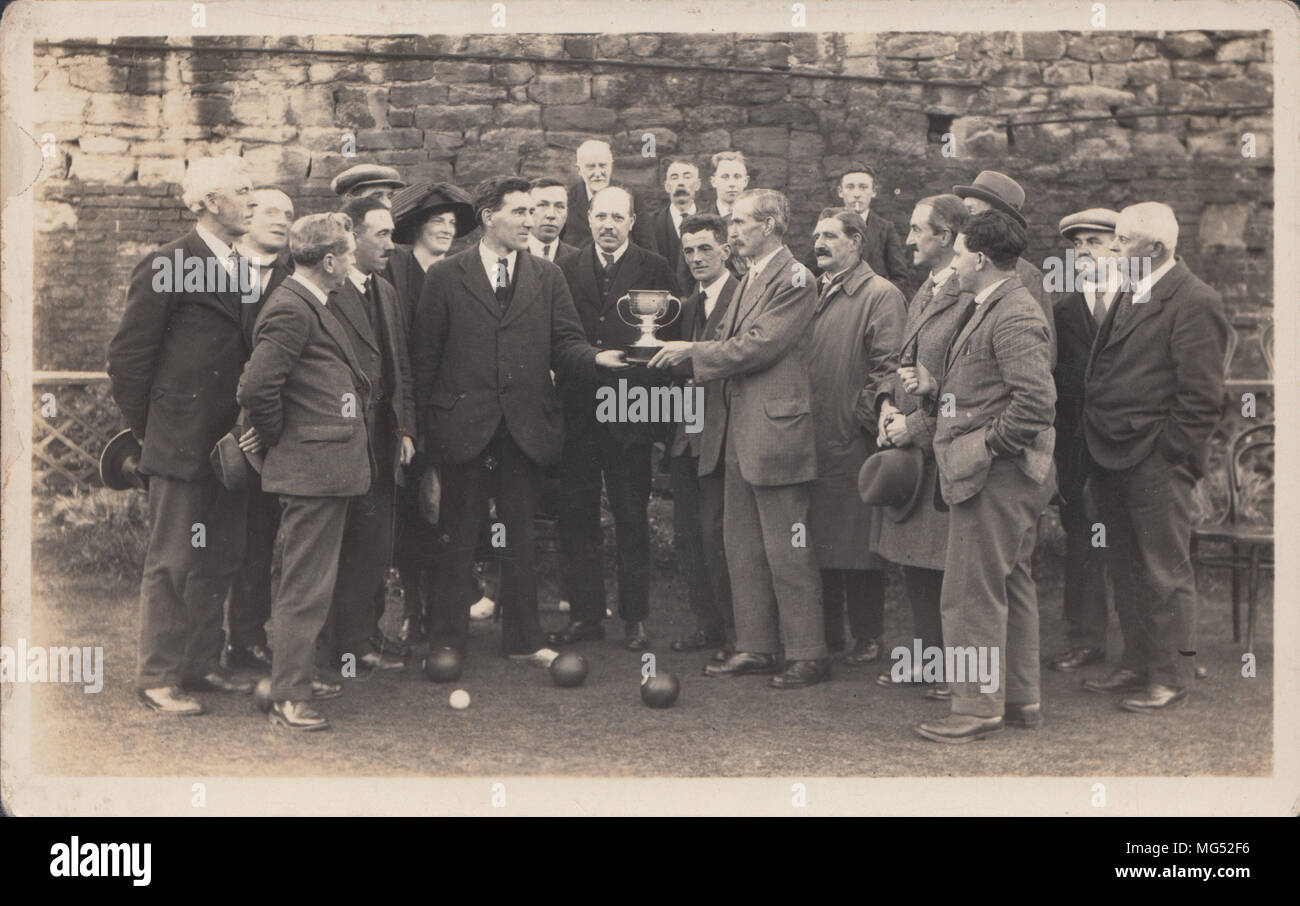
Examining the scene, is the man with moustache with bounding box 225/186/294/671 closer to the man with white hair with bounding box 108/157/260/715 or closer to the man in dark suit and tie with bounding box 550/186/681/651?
the man with white hair with bounding box 108/157/260/715

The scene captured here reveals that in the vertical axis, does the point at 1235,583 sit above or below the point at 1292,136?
below

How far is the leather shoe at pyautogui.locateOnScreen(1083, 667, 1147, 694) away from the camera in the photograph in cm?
670

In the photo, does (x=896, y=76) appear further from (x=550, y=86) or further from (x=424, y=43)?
(x=424, y=43)

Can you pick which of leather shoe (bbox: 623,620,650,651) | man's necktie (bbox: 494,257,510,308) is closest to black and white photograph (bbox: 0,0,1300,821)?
man's necktie (bbox: 494,257,510,308)

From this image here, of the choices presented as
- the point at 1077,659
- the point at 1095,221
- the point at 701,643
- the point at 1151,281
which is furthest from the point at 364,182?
the point at 1077,659

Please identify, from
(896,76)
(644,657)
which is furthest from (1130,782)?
(896,76)

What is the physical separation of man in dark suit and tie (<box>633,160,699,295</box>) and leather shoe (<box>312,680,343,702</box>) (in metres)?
2.70

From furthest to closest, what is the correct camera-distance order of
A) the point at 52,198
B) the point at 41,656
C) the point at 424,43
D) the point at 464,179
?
1. the point at 464,179
2. the point at 424,43
3. the point at 52,198
4. the point at 41,656

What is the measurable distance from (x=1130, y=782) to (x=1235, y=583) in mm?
1655

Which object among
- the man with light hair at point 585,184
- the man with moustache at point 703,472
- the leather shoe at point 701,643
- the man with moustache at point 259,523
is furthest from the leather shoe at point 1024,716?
the man with moustache at point 259,523

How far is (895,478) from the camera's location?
247 inches

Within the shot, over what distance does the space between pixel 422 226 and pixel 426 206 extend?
4.0 inches

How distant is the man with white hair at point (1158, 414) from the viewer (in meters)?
6.44

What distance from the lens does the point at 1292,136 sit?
6.62m
